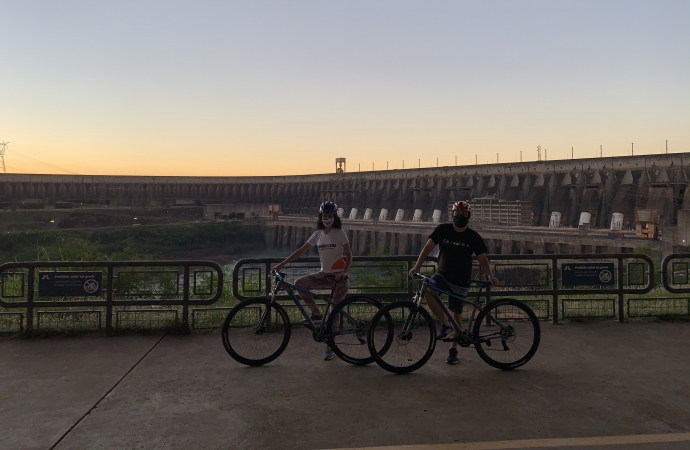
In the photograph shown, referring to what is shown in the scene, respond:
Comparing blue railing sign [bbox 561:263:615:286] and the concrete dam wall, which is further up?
the concrete dam wall

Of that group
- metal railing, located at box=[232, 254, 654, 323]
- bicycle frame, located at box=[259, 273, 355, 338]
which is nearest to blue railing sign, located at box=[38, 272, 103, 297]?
metal railing, located at box=[232, 254, 654, 323]

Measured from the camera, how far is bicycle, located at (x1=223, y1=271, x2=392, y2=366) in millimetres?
5672

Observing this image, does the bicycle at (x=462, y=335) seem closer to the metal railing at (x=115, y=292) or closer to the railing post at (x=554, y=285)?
the railing post at (x=554, y=285)

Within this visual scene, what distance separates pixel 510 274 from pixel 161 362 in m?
5.06

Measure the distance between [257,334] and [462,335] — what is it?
240cm

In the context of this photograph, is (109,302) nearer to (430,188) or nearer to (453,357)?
(453,357)

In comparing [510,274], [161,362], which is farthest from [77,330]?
[510,274]

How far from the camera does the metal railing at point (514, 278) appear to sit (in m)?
7.10

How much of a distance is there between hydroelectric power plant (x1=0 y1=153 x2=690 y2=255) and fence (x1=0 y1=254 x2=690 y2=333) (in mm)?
A: 22464

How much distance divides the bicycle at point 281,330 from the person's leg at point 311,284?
93mm

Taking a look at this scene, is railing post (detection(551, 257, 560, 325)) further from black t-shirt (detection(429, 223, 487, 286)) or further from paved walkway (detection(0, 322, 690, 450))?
black t-shirt (detection(429, 223, 487, 286))

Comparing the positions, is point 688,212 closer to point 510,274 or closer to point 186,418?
point 510,274

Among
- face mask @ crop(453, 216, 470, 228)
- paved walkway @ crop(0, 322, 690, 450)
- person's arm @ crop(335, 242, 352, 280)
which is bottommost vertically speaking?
paved walkway @ crop(0, 322, 690, 450)

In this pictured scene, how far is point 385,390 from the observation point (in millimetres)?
4828
